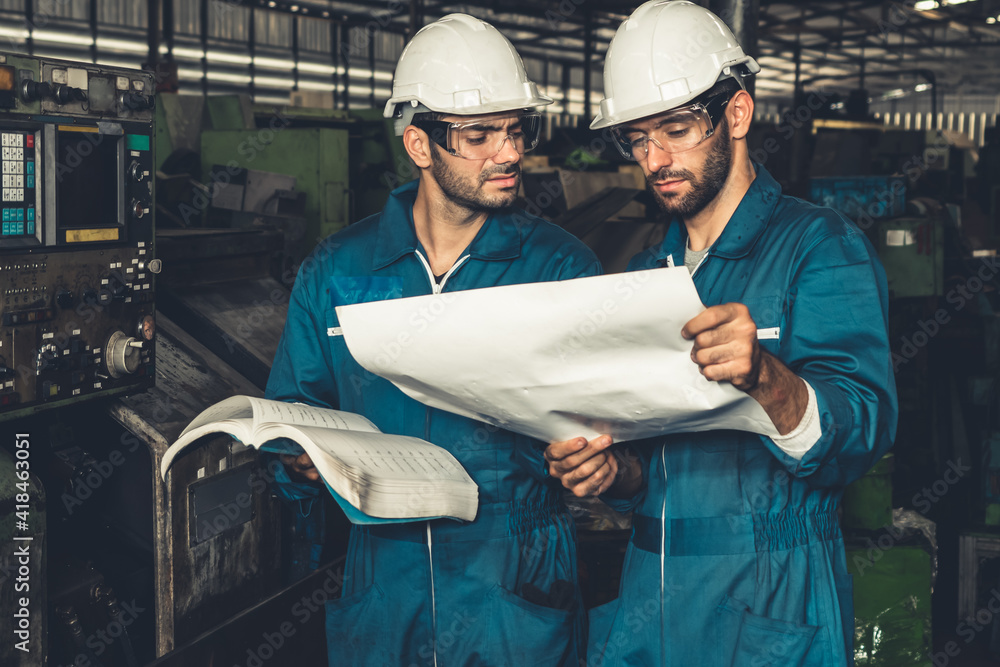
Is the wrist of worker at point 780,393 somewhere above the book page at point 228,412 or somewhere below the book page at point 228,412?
above

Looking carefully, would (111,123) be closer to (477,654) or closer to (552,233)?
(552,233)

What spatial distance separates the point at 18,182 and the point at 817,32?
1196 cm

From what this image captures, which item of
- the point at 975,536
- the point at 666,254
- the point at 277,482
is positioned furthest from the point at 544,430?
the point at 975,536

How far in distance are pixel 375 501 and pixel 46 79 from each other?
911mm

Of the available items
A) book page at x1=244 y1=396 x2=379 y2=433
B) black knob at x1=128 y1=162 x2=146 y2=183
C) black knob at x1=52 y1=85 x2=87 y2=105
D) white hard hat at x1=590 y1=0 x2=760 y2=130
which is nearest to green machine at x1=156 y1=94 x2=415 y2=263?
black knob at x1=128 y1=162 x2=146 y2=183

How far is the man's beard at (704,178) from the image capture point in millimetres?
1253

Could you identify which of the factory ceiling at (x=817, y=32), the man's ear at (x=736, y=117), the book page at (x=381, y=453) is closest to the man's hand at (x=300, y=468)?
the book page at (x=381, y=453)

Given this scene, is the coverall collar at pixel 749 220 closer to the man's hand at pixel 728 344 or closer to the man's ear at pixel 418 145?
the man's hand at pixel 728 344

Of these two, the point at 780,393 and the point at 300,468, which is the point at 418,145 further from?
the point at 780,393

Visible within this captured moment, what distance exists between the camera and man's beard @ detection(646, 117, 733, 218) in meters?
1.25

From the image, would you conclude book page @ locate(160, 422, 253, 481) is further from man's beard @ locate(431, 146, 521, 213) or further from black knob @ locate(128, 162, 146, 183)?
black knob @ locate(128, 162, 146, 183)

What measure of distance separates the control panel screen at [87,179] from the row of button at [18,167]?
0.16ft

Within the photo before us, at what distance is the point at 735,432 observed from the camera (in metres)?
1.20

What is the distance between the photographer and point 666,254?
1371 millimetres
